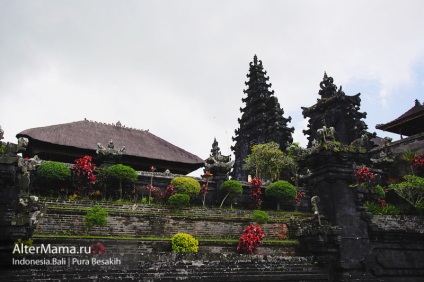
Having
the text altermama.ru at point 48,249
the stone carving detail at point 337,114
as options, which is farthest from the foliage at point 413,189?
the text altermama.ru at point 48,249

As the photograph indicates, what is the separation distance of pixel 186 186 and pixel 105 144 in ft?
27.5

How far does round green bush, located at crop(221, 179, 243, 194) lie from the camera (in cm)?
1742

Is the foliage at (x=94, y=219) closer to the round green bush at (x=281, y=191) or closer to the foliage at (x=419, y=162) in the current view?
the round green bush at (x=281, y=191)

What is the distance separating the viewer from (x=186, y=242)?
460 inches

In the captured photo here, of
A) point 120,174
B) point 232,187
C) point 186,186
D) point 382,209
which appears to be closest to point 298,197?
point 232,187

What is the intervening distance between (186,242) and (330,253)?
423 cm

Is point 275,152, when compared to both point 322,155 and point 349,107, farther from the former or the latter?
point 322,155

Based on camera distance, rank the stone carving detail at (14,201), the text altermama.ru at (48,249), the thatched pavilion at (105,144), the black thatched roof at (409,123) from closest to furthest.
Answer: the text altermama.ru at (48,249) < the stone carving detail at (14,201) < the thatched pavilion at (105,144) < the black thatched roof at (409,123)

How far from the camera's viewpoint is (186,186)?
54.9ft

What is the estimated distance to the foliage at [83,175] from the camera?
52.0ft

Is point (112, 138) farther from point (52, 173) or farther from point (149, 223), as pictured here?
point (149, 223)

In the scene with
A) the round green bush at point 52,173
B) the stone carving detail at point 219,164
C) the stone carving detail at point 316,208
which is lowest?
the stone carving detail at point 316,208

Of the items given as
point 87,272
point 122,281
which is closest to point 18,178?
point 87,272

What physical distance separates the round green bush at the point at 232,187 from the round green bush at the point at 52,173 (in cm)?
682
